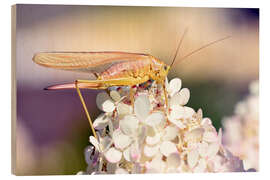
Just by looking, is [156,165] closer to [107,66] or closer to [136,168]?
[136,168]

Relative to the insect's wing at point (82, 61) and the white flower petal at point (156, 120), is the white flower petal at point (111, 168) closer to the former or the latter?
the white flower petal at point (156, 120)

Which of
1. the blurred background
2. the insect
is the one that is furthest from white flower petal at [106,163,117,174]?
the blurred background

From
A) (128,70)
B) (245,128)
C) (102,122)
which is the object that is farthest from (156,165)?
(245,128)

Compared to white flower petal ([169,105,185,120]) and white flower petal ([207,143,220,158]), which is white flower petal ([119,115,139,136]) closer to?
Result: white flower petal ([169,105,185,120])

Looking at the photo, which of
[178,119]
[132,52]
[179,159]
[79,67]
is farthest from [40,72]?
[179,159]

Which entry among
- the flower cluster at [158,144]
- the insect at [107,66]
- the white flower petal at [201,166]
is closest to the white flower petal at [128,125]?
the flower cluster at [158,144]
